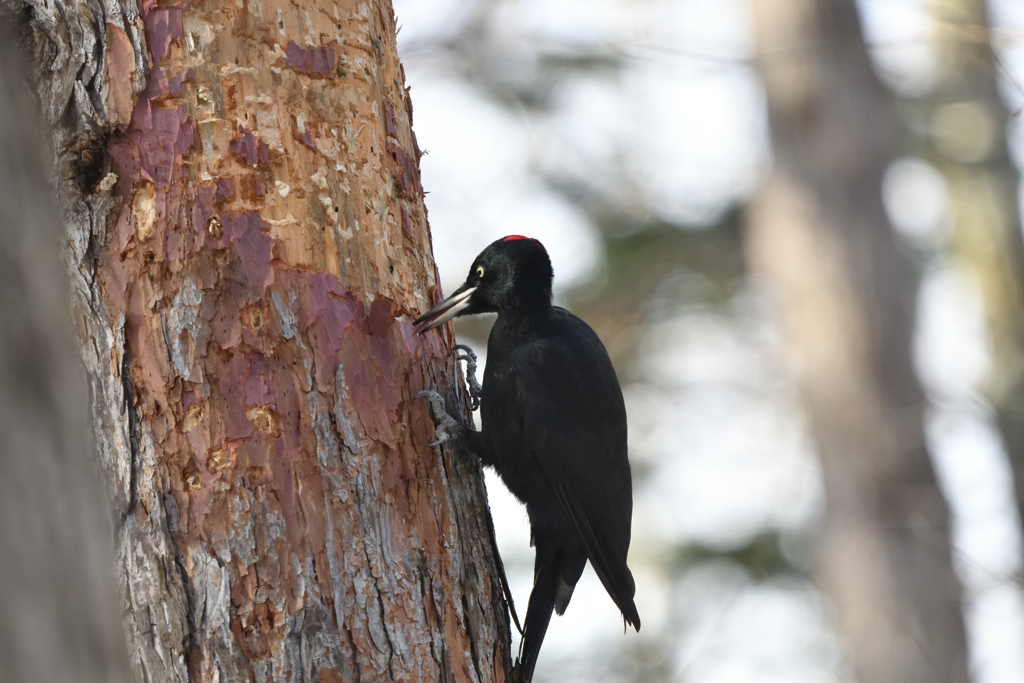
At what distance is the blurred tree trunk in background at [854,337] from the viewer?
4.24 m

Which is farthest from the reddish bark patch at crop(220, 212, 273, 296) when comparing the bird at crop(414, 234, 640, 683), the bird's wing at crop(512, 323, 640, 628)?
the bird's wing at crop(512, 323, 640, 628)

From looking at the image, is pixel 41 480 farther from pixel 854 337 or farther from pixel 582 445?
pixel 854 337

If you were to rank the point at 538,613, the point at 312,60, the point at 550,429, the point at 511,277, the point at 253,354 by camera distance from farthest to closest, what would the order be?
the point at 511,277
the point at 550,429
the point at 538,613
the point at 312,60
the point at 253,354

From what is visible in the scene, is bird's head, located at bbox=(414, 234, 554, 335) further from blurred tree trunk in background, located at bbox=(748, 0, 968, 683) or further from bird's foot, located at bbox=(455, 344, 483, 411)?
blurred tree trunk in background, located at bbox=(748, 0, 968, 683)

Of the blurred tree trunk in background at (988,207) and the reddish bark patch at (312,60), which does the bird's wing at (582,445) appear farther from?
the blurred tree trunk in background at (988,207)

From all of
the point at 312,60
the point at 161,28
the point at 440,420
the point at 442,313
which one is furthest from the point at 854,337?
the point at 161,28

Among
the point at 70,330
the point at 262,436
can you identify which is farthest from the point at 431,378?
the point at 70,330

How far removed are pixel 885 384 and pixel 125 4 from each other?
12.1ft

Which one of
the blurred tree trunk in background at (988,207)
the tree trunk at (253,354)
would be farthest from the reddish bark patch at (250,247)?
the blurred tree trunk in background at (988,207)

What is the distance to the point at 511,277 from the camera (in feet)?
10.2

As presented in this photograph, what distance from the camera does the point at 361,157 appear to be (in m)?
2.19

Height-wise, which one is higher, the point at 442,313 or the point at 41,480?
the point at 442,313

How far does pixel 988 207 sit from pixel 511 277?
7.81 metres

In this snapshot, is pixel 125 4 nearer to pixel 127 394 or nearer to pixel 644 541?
pixel 127 394
